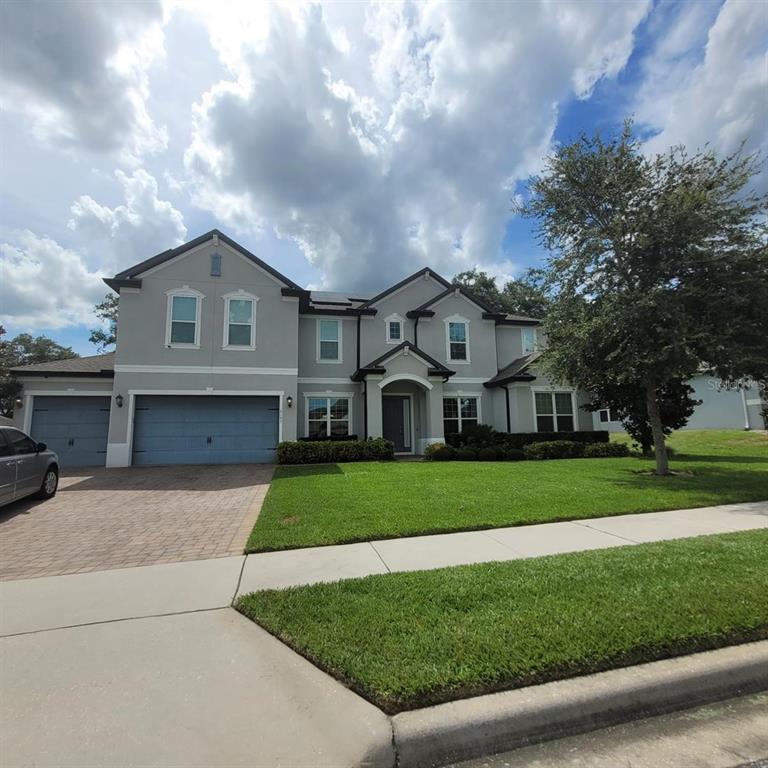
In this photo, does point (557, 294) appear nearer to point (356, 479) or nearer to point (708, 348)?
point (708, 348)

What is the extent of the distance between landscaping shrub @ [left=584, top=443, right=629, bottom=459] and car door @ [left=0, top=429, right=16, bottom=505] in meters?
17.8

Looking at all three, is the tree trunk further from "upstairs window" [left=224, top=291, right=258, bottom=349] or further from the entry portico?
"upstairs window" [left=224, top=291, right=258, bottom=349]

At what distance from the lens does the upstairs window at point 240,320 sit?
1619 cm

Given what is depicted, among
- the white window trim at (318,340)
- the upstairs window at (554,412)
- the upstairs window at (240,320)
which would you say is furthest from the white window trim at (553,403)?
the upstairs window at (240,320)

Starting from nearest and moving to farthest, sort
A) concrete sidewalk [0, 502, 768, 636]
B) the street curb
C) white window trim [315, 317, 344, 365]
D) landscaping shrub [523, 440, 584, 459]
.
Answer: the street curb, concrete sidewalk [0, 502, 768, 636], landscaping shrub [523, 440, 584, 459], white window trim [315, 317, 344, 365]

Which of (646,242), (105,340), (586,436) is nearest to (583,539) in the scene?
(646,242)

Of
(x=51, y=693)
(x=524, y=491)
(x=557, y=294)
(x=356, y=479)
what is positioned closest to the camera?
(x=51, y=693)

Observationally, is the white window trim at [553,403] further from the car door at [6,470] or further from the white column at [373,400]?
the car door at [6,470]

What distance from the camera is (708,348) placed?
33.6 feet

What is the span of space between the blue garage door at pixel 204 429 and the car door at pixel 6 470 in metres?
7.45

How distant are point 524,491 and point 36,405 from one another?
1690cm

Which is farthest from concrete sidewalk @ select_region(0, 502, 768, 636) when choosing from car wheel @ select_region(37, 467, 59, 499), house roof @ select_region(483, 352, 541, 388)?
house roof @ select_region(483, 352, 541, 388)

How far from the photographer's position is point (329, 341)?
18922 millimetres

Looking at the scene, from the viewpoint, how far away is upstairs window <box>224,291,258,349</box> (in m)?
16.2
